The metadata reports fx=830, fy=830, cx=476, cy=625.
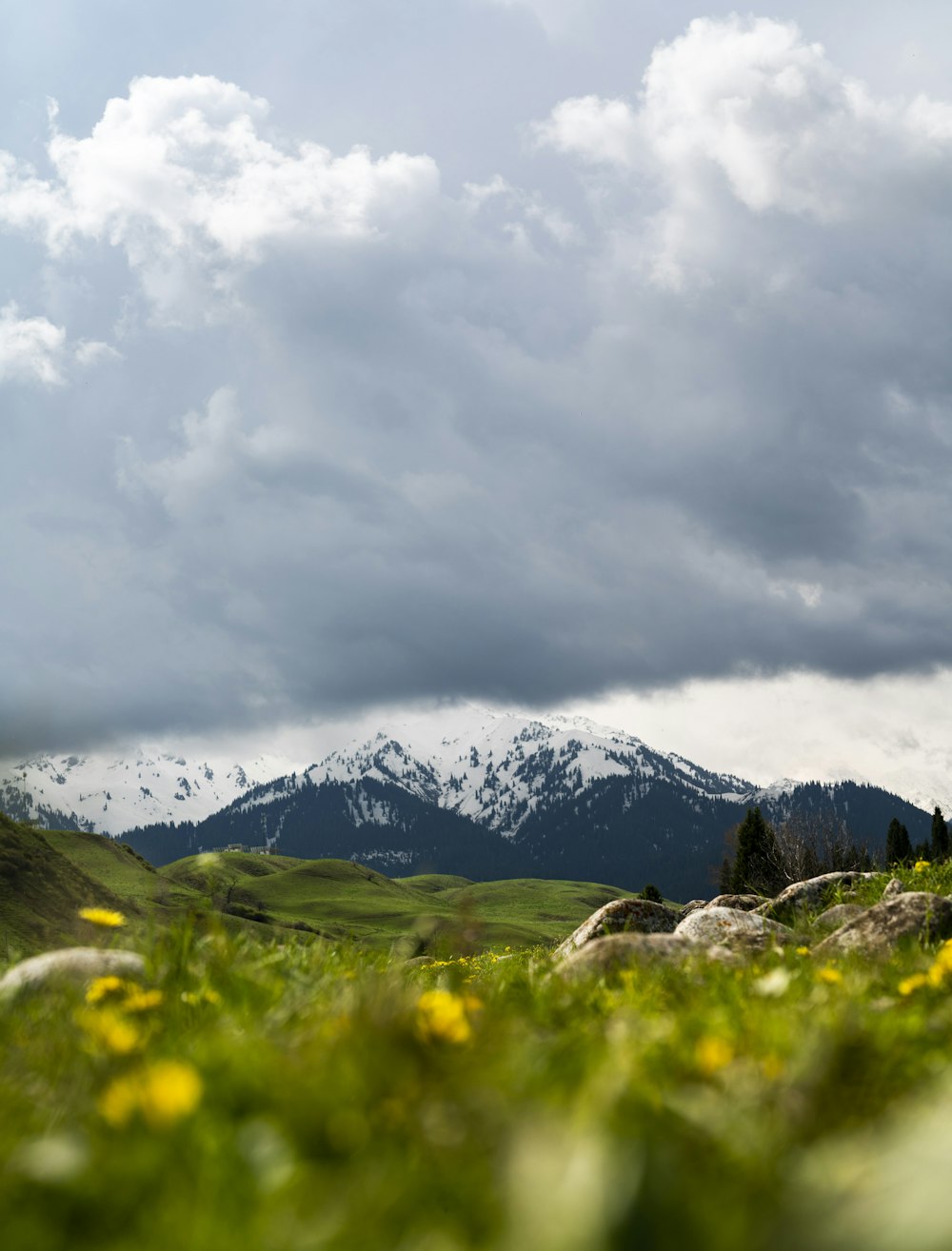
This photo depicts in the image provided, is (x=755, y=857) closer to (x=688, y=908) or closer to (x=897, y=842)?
(x=897, y=842)

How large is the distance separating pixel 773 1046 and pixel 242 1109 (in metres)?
1.95

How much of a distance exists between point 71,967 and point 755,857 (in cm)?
8681

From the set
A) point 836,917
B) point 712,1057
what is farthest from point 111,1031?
point 836,917

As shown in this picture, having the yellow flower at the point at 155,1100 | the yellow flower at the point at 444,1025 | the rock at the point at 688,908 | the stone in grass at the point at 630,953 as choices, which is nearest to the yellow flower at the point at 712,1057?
the yellow flower at the point at 444,1025

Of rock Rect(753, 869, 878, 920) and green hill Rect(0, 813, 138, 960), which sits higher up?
rock Rect(753, 869, 878, 920)

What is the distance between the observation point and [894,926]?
319 inches

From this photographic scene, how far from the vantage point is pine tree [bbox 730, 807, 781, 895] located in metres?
79.6

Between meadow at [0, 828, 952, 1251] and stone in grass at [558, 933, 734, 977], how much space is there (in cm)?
201

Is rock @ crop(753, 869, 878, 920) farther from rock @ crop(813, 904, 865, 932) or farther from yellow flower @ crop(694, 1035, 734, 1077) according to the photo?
yellow flower @ crop(694, 1035, 734, 1077)

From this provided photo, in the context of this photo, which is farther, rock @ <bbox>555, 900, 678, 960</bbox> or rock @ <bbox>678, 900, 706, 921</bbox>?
rock @ <bbox>678, 900, 706, 921</bbox>

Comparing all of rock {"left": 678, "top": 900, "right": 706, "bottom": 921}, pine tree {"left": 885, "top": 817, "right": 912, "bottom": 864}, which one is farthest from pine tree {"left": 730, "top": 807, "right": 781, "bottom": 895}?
rock {"left": 678, "top": 900, "right": 706, "bottom": 921}

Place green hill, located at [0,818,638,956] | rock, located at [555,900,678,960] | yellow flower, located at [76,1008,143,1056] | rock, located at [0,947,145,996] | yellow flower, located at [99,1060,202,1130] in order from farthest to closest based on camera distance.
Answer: rock, located at [555,900,678,960]
green hill, located at [0,818,638,956]
rock, located at [0,947,145,996]
yellow flower, located at [76,1008,143,1056]
yellow flower, located at [99,1060,202,1130]

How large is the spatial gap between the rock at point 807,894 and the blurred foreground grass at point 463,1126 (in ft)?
48.7

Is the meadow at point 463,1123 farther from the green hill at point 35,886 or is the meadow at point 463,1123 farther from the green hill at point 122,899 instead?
the green hill at point 35,886
